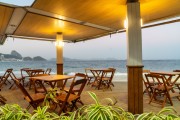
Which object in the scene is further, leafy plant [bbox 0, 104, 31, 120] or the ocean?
the ocean

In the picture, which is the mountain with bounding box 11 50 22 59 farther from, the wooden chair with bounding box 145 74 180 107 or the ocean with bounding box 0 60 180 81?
the wooden chair with bounding box 145 74 180 107

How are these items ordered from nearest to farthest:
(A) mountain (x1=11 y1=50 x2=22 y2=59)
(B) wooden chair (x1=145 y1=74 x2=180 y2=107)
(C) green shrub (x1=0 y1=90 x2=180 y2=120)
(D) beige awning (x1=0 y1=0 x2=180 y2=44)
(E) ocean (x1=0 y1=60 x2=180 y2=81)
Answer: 1. (C) green shrub (x1=0 y1=90 x2=180 y2=120)
2. (D) beige awning (x1=0 y1=0 x2=180 y2=44)
3. (B) wooden chair (x1=145 y1=74 x2=180 y2=107)
4. (E) ocean (x1=0 y1=60 x2=180 y2=81)
5. (A) mountain (x1=11 y1=50 x2=22 y2=59)

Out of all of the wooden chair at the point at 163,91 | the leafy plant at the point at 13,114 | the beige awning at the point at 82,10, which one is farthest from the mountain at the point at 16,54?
the leafy plant at the point at 13,114

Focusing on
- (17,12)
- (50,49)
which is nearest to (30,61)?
(50,49)

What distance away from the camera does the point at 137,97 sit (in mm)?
4008

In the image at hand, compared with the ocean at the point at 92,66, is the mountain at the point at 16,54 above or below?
above

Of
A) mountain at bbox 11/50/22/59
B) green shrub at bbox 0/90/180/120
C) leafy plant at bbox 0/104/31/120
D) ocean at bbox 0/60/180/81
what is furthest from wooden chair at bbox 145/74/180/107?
mountain at bbox 11/50/22/59

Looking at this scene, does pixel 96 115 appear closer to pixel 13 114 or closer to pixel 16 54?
pixel 13 114

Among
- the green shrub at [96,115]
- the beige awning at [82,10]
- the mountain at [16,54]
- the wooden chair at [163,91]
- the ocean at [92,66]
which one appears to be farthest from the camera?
the mountain at [16,54]

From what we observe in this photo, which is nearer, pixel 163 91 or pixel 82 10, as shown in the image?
pixel 163 91

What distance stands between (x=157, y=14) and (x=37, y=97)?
426 centimetres

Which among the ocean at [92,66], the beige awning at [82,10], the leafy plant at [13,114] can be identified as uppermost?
the beige awning at [82,10]

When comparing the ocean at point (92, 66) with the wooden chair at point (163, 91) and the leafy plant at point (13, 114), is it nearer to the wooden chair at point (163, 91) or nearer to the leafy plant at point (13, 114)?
the wooden chair at point (163, 91)

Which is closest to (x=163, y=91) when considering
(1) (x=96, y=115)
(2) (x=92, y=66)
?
(1) (x=96, y=115)
